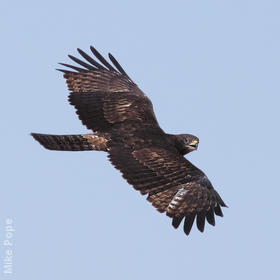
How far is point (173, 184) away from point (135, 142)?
145cm

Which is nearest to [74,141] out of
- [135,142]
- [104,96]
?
[135,142]

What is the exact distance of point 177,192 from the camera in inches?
553

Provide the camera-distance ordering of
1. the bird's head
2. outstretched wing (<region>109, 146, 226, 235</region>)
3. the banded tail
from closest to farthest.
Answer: outstretched wing (<region>109, 146, 226, 235</region>)
the banded tail
the bird's head

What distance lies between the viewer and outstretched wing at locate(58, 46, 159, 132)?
16266mm

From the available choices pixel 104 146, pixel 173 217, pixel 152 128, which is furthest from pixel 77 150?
pixel 173 217

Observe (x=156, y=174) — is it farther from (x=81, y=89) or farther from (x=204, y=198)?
(x=81, y=89)

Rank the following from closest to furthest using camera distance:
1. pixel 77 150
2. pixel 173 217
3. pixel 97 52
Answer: pixel 173 217, pixel 77 150, pixel 97 52

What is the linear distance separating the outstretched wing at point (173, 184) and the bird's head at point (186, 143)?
1.24 meters

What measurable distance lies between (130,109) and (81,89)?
49.8 inches

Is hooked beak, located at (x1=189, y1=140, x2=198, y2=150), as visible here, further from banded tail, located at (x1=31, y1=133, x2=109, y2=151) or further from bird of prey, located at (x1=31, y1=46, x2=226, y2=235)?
banded tail, located at (x1=31, y1=133, x2=109, y2=151)

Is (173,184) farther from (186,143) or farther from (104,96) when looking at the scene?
(104,96)

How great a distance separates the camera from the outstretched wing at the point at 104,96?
16266 mm

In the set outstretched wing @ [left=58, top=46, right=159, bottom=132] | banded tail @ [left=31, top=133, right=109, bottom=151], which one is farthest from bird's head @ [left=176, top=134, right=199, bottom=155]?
banded tail @ [left=31, top=133, right=109, bottom=151]

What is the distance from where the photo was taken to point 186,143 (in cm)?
1605
